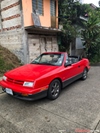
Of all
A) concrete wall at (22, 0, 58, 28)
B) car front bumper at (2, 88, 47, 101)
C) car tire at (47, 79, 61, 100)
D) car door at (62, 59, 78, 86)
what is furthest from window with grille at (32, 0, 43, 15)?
car front bumper at (2, 88, 47, 101)

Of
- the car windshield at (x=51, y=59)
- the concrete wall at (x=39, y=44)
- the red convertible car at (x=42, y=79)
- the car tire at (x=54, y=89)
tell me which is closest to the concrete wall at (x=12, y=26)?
the concrete wall at (x=39, y=44)

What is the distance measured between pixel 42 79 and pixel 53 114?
91cm

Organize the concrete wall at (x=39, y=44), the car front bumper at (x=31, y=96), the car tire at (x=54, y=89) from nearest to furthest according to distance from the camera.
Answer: the car front bumper at (x=31, y=96)
the car tire at (x=54, y=89)
the concrete wall at (x=39, y=44)

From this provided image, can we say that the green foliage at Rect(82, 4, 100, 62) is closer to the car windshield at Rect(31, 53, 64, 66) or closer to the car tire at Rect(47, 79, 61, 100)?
the car windshield at Rect(31, 53, 64, 66)

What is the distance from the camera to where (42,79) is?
10.7 feet

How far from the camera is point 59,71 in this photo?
383cm

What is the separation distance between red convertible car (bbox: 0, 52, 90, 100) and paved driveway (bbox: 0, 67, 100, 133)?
1.04 feet

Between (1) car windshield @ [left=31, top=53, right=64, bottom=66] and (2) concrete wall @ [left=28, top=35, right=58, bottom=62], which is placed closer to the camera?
(1) car windshield @ [left=31, top=53, right=64, bottom=66]

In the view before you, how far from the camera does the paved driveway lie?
243cm

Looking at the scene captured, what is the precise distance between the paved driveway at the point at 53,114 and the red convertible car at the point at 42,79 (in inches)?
12.5

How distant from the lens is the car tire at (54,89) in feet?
11.4

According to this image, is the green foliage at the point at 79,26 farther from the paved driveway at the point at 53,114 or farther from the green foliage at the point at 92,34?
the paved driveway at the point at 53,114

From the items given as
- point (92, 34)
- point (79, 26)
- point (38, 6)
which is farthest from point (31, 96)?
point (79, 26)

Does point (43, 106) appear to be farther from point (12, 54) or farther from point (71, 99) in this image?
point (12, 54)
